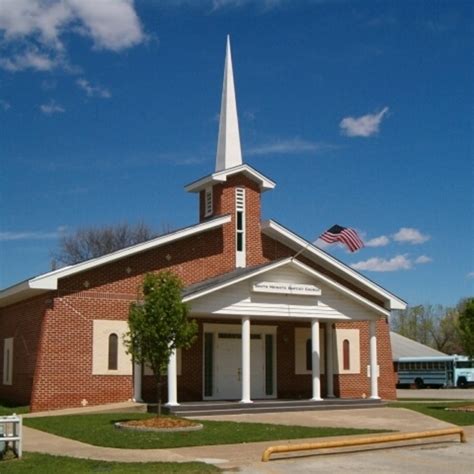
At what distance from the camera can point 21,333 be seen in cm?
2720

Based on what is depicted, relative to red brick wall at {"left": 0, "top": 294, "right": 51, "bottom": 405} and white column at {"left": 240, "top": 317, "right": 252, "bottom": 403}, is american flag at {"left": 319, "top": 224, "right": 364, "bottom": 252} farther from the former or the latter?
red brick wall at {"left": 0, "top": 294, "right": 51, "bottom": 405}

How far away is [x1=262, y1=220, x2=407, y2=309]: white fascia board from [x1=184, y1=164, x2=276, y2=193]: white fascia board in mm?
1532

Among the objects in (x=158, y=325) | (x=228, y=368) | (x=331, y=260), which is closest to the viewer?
(x=158, y=325)

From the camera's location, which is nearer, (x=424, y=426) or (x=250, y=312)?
(x=424, y=426)

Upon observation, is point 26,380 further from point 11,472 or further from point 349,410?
point 11,472

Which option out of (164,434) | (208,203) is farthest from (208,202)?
(164,434)

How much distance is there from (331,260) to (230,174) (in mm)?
5266

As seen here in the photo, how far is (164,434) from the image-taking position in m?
17.8

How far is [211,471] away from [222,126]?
70.2 feet

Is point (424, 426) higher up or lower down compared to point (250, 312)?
lower down

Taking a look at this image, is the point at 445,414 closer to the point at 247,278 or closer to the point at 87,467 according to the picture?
the point at 247,278

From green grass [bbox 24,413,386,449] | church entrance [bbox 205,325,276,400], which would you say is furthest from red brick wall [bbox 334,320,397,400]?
green grass [bbox 24,413,386,449]

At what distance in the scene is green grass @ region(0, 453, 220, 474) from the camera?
42.5 feet

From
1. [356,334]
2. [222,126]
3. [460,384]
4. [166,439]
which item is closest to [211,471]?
[166,439]
